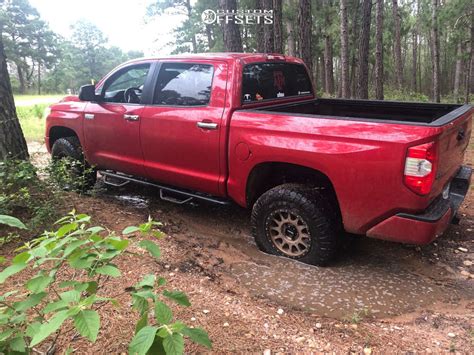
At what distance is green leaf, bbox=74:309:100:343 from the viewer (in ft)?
4.39

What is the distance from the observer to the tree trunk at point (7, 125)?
449cm

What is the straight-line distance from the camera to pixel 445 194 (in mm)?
3373

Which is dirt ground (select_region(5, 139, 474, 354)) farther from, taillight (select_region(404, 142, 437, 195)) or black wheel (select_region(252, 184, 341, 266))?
taillight (select_region(404, 142, 437, 195))

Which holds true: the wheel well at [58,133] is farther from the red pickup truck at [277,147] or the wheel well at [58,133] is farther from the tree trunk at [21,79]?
the tree trunk at [21,79]

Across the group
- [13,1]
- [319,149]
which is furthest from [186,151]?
[13,1]

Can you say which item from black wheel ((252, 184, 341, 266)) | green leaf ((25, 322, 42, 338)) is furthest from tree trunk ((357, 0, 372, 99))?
green leaf ((25, 322, 42, 338))

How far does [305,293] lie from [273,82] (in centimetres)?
237

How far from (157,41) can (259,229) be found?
28827 millimetres

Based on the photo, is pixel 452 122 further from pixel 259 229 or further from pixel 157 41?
pixel 157 41

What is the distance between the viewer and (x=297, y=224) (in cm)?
355

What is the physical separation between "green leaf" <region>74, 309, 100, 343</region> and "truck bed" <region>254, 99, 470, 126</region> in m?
2.94

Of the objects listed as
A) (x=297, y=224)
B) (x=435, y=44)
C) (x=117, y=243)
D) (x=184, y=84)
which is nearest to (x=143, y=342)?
(x=117, y=243)

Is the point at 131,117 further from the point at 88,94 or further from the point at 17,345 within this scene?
the point at 17,345

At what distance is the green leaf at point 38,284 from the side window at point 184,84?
266 centimetres
